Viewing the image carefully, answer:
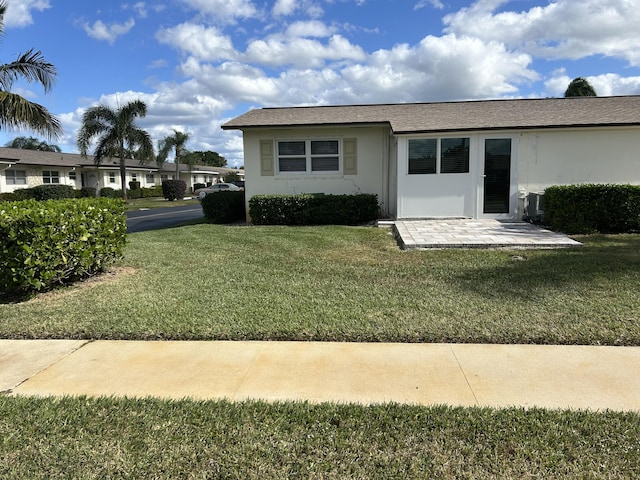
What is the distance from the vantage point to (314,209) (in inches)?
512

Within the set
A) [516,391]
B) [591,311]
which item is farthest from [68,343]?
[591,311]

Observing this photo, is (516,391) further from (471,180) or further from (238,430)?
(471,180)

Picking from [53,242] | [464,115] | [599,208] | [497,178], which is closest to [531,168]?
[497,178]

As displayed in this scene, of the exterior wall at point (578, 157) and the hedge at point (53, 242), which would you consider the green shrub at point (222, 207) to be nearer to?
the hedge at point (53, 242)

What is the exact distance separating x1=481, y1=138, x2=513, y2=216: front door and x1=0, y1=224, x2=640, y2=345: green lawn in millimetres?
3698

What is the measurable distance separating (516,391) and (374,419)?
119 cm

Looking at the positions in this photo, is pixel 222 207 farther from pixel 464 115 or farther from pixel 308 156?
pixel 464 115

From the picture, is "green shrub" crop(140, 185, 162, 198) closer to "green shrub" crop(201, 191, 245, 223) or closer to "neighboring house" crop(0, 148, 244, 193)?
"neighboring house" crop(0, 148, 244, 193)

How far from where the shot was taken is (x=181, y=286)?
20.9 feet

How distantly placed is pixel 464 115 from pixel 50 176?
33.9m

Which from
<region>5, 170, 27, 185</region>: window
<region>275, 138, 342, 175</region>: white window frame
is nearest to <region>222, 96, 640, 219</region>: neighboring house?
<region>275, 138, 342, 175</region>: white window frame

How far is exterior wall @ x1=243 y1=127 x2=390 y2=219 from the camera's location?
13773 millimetres

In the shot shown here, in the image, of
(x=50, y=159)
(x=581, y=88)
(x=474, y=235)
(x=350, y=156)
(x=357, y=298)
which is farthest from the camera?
(x=50, y=159)

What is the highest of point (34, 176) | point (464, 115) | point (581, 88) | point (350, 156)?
point (581, 88)
